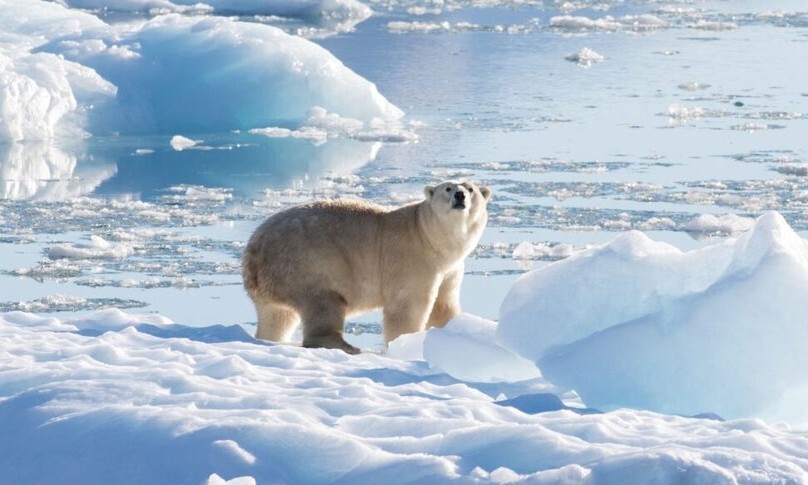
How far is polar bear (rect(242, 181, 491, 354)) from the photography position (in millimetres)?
5465

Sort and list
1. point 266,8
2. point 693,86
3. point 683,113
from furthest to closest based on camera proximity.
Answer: point 266,8, point 693,86, point 683,113

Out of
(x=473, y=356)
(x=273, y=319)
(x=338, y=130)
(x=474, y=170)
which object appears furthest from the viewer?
(x=338, y=130)

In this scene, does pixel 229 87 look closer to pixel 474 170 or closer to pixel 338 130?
pixel 338 130

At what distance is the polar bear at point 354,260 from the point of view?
5.46m

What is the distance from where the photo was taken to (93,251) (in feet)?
25.1

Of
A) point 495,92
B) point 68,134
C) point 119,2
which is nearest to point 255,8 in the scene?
point 119,2

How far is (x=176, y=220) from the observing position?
8.52m

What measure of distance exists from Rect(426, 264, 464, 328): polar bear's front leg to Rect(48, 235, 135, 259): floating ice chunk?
2.30 meters

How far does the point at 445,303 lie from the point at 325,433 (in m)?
2.37

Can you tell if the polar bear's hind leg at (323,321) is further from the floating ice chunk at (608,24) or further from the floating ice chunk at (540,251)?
the floating ice chunk at (608,24)

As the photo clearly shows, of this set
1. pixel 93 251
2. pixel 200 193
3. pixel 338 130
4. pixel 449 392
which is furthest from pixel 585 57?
pixel 449 392

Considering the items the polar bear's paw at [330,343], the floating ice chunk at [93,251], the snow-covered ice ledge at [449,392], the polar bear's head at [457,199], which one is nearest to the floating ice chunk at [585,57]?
the floating ice chunk at [93,251]

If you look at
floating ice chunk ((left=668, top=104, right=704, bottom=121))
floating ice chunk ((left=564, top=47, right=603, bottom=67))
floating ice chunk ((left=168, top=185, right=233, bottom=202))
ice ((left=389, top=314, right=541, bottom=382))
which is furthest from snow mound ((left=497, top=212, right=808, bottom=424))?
floating ice chunk ((left=564, top=47, right=603, bottom=67))

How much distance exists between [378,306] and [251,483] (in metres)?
2.36
